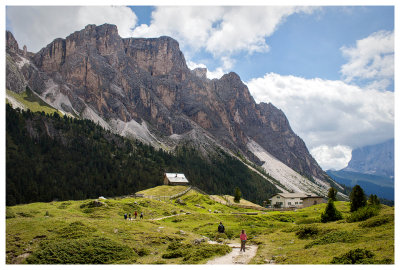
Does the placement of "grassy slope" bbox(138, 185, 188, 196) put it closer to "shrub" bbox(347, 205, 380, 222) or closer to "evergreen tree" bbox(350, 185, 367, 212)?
"evergreen tree" bbox(350, 185, 367, 212)

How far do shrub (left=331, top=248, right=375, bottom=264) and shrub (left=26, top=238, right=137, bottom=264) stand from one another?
17080 mm

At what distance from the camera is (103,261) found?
84.7 feet

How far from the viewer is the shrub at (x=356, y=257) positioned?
751 inches

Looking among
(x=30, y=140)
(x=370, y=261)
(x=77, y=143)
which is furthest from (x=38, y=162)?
(x=370, y=261)

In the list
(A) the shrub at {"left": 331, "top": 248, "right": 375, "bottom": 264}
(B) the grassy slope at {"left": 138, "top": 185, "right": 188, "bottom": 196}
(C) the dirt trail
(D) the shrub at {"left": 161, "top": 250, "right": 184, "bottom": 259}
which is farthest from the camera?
(B) the grassy slope at {"left": 138, "top": 185, "right": 188, "bottom": 196}

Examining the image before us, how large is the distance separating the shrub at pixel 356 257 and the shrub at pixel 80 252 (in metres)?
17.1

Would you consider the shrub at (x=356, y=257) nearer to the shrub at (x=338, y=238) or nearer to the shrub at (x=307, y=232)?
the shrub at (x=338, y=238)

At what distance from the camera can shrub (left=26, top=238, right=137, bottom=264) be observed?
25.1 m

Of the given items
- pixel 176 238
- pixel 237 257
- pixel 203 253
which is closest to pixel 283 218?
pixel 176 238

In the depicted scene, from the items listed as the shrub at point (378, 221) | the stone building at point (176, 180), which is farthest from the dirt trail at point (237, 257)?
the stone building at point (176, 180)

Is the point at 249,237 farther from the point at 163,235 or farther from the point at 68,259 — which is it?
the point at 68,259


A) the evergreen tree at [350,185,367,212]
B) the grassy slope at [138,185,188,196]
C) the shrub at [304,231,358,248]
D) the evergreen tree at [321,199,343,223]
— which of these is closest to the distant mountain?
the grassy slope at [138,185,188,196]

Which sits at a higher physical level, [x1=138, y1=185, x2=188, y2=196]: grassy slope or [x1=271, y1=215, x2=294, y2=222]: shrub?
[x1=138, y1=185, x2=188, y2=196]: grassy slope
